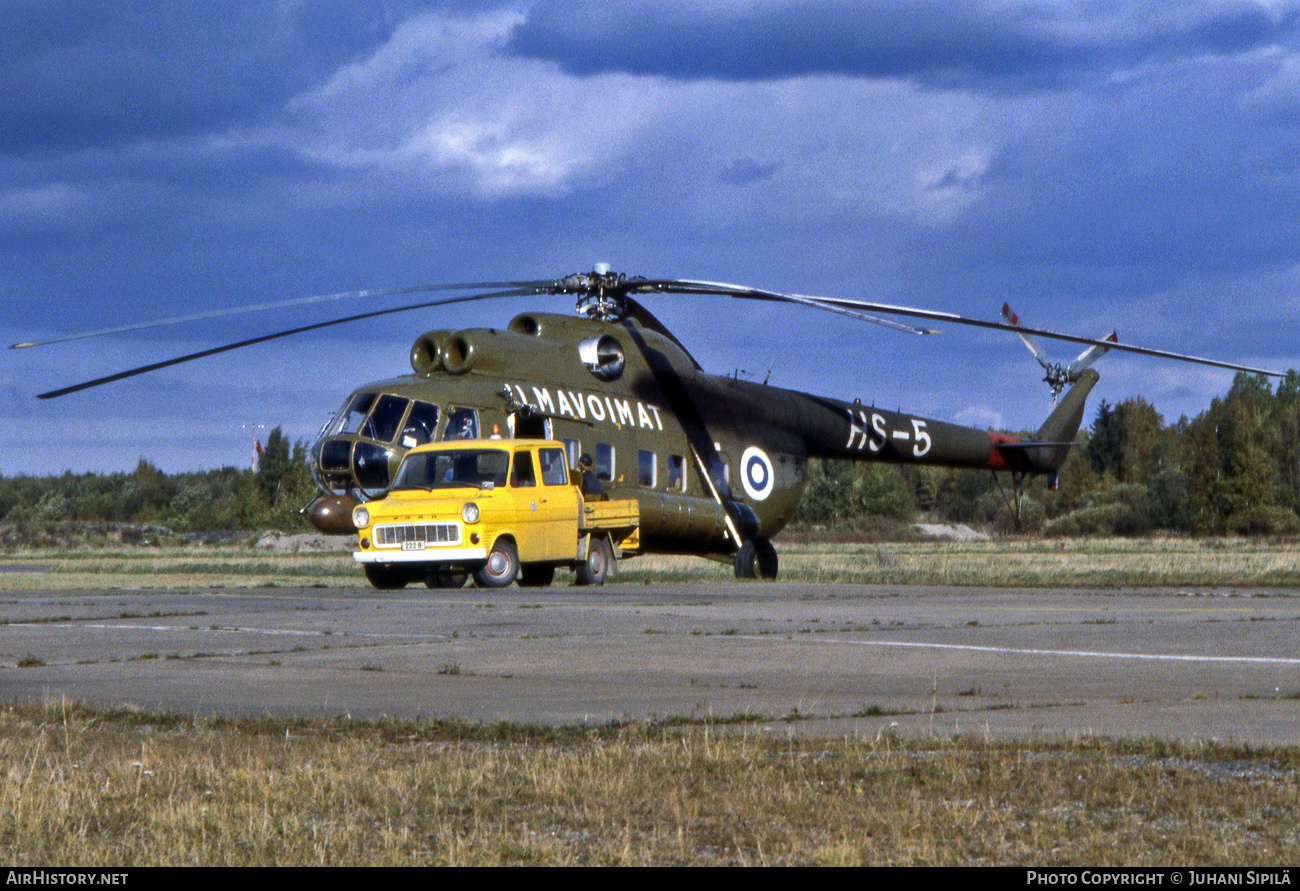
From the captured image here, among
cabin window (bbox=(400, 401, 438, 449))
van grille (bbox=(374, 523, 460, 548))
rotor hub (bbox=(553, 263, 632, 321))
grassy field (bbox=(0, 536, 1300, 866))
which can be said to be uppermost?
rotor hub (bbox=(553, 263, 632, 321))

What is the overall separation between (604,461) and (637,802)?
712 inches

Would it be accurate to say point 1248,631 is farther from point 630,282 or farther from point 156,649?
point 630,282

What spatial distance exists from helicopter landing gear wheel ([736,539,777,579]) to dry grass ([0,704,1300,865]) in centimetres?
1882

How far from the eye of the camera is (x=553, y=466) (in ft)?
70.1

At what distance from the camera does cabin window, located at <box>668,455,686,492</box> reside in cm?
2486

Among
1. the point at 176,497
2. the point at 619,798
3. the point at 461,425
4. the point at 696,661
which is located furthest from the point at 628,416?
the point at 176,497

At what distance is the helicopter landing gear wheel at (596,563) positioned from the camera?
21922 millimetres

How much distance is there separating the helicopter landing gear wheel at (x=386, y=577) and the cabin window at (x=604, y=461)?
3676mm

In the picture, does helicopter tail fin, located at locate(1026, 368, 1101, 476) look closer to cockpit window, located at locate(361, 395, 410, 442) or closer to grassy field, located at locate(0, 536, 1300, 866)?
cockpit window, located at locate(361, 395, 410, 442)

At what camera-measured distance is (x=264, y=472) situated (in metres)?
96.9

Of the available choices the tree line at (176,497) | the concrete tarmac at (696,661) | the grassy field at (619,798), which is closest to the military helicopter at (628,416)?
the concrete tarmac at (696,661)

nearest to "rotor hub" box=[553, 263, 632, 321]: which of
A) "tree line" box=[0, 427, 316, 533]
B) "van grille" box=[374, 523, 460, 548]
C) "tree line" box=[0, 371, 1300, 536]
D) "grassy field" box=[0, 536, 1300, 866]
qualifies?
"van grille" box=[374, 523, 460, 548]

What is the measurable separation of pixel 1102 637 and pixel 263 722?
7.63m
